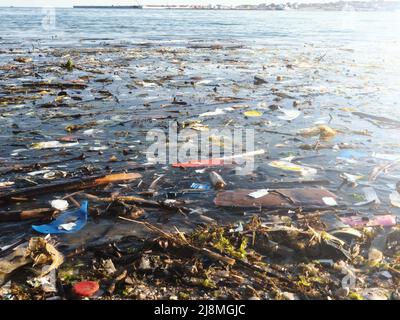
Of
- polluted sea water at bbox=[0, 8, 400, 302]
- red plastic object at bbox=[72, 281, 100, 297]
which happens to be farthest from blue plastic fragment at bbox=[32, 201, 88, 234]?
red plastic object at bbox=[72, 281, 100, 297]

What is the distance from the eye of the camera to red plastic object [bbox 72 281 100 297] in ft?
9.70

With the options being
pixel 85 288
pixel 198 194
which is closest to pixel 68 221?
pixel 85 288

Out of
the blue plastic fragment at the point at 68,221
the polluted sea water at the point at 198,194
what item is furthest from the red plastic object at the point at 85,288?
the blue plastic fragment at the point at 68,221

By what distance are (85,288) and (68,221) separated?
126cm

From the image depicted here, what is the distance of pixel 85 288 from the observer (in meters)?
3.00

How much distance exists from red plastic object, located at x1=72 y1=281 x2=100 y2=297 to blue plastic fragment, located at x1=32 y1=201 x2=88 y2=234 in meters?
0.97

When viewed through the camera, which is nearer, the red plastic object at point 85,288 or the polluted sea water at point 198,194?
the red plastic object at point 85,288

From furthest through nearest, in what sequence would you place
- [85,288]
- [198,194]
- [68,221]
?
[198,194] → [68,221] → [85,288]

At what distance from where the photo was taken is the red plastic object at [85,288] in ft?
9.70

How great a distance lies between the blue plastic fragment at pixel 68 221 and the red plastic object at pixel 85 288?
969 mm

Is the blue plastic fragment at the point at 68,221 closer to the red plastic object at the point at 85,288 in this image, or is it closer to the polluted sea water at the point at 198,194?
the polluted sea water at the point at 198,194

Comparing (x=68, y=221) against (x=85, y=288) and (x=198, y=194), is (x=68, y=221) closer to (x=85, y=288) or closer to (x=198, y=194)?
(x=85, y=288)

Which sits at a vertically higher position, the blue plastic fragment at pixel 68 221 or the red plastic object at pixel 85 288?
the blue plastic fragment at pixel 68 221
